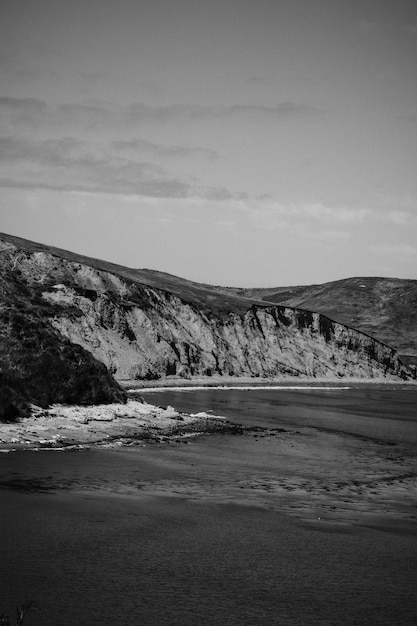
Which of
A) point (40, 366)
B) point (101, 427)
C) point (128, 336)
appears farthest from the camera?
point (128, 336)

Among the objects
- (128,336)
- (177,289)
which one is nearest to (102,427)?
(128,336)

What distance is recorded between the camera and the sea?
10594mm

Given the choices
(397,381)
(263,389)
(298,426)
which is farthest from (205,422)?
(397,381)

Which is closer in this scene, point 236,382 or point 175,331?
point 236,382

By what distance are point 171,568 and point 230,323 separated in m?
94.2

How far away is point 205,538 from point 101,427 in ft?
55.1

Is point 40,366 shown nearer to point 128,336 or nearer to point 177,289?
point 128,336

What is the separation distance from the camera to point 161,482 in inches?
811

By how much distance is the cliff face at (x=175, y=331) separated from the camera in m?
79.5

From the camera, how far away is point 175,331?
9406 cm

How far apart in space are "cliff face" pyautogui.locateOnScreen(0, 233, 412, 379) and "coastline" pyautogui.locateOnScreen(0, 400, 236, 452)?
108 ft

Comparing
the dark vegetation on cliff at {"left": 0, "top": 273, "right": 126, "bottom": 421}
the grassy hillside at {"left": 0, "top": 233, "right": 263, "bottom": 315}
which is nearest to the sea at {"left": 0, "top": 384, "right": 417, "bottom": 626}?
the dark vegetation on cliff at {"left": 0, "top": 273, "right": 126, "bottom": 421}

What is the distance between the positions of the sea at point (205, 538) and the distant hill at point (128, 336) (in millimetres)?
9266

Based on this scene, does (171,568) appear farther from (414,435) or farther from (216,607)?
(414,435)
